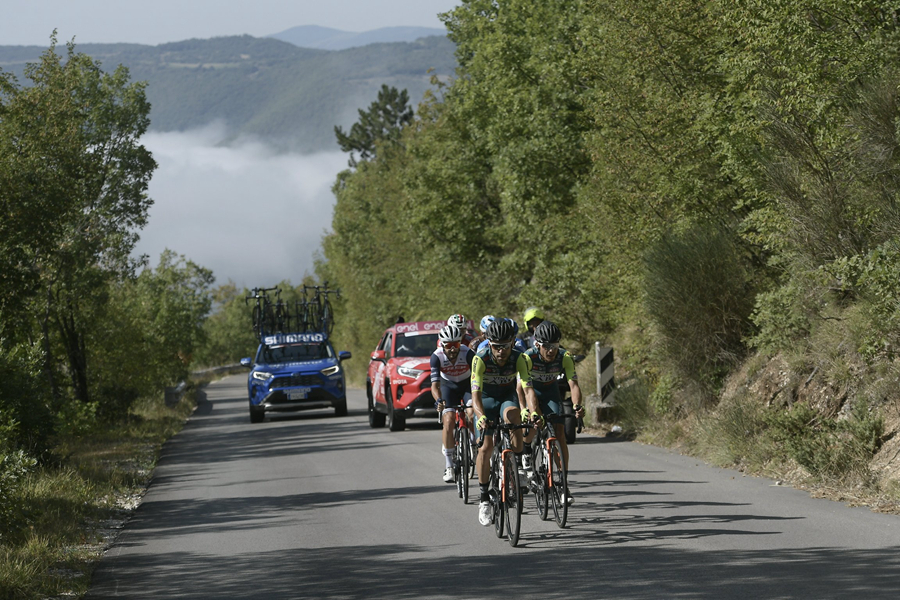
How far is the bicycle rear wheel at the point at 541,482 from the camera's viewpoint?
10180 millimetres

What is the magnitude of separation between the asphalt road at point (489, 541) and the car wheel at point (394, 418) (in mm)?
6295

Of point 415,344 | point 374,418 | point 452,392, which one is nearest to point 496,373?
point 452,392

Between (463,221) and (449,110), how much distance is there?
4.28 metres

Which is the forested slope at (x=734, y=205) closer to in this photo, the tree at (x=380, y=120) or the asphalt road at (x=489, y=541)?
the asphalt road at (x=489, y=541)

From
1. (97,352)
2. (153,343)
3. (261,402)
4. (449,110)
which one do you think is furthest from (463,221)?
(261,402)

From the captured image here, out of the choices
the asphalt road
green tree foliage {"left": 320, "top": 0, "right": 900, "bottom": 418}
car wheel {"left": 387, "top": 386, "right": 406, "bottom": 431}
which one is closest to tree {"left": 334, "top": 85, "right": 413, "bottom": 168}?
green tree foliage {"left": 320, "top": 0, "right": 900, "bottom": 418}

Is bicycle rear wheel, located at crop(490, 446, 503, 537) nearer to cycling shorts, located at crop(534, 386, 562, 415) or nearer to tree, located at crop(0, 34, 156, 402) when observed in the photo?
cycling shorts, located at crop(534, 386, 562, 415)

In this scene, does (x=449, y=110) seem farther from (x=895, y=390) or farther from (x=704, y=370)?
(x=895, y=390)

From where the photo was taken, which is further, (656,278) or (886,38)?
(656,278)

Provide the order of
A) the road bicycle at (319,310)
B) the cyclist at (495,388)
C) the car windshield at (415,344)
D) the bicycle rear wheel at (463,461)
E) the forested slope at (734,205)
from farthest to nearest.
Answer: the road bicycle at (319,310) < the car windshield at (415,344) < the forested slope at (734,205) < the bicycle rear wheel at (463,461) < the cyclist at (495,388)

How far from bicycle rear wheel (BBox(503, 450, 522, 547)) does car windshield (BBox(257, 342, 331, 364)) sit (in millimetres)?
18487

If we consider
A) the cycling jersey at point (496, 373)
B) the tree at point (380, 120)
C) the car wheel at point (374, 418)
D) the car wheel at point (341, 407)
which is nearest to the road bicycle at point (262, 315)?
the car wheel at point (341, 407)

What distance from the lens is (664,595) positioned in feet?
23.7

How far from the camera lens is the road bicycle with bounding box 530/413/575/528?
979 centimetres
